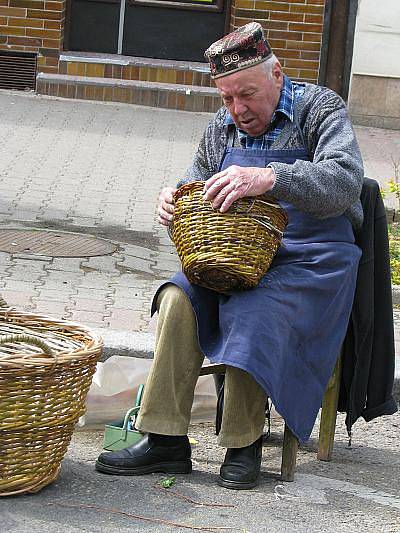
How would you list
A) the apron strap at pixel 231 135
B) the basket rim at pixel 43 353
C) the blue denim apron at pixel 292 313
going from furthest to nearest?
the apron strap at pixel 231 135
the blue denim apron at pixel 292 313
the basket rim at pixel 43 353

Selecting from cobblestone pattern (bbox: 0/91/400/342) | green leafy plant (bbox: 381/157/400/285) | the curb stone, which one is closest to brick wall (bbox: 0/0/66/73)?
cobblestone pattern (bbox: 0/91/400/342)

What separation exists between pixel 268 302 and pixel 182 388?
1.39 feet

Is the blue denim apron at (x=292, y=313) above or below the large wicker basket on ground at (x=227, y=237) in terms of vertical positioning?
below

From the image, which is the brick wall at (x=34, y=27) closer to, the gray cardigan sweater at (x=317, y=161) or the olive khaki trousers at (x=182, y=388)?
the gray cardigan sweater at (x=317, y=161)

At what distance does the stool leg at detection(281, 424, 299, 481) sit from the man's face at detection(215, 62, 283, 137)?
1.06 m

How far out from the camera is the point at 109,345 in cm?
505

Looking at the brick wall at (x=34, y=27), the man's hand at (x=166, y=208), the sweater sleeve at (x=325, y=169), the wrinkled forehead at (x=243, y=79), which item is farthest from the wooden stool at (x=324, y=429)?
the brick wall at (x=34, y=27)

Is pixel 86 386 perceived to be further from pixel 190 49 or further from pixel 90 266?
pixel 190 49

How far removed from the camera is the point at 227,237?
3686 millimetres

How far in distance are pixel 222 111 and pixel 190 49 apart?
29.1ft

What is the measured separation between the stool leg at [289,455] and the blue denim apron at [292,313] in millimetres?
61

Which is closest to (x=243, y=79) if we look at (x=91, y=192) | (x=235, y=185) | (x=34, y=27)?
(x=235, y=185)

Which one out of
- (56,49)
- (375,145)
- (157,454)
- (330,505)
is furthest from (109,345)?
(56,49)

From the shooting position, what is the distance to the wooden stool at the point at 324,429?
3.98m
